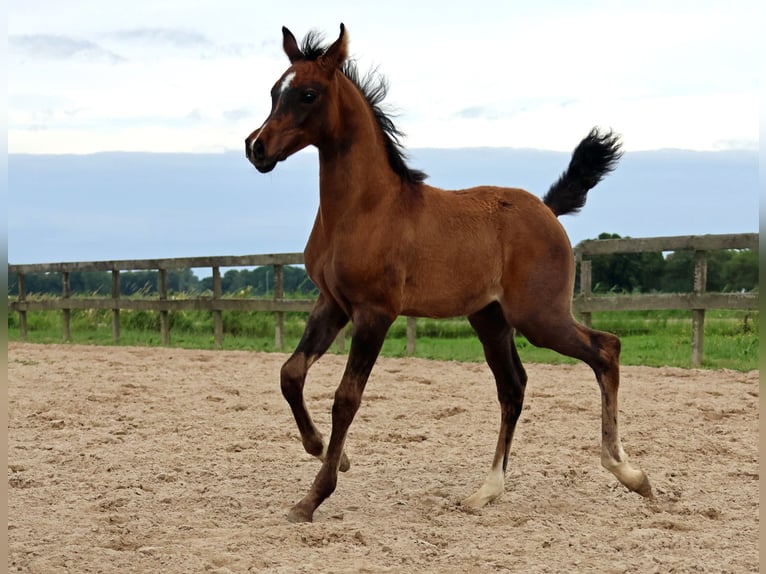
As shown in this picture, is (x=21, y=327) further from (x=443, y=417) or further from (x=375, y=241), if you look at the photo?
(x=375, y=241)

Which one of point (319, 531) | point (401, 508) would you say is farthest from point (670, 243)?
point (319, 531)

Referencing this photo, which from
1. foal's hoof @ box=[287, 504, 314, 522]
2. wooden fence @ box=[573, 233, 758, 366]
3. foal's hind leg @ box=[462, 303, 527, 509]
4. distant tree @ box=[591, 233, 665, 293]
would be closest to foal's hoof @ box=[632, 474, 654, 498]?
foal's hind leg @ box=[462, 303, 527, 509]

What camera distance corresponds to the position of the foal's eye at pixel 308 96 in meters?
3.99

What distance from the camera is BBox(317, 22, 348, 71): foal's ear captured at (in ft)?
13.3

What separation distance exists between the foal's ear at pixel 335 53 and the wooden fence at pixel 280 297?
6635 mm

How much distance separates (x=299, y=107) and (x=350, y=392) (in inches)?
53.4

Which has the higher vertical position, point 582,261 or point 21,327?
point 582,261

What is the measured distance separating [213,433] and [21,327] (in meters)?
11.8

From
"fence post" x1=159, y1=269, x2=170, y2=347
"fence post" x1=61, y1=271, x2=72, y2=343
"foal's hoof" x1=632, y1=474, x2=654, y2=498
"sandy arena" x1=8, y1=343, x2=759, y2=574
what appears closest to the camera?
"sandy arena" x1=8, y1=343, x2=759, y2=574

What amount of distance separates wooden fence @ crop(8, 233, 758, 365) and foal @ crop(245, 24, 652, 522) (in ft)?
18.4

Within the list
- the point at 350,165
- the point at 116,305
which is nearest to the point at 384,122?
the point at 350,165

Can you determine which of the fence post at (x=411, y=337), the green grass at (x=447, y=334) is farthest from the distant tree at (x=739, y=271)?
the fence post at (x=411, y=337)

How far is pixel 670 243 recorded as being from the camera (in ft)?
31.9

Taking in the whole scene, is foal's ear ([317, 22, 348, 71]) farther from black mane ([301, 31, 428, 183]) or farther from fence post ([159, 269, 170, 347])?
fence post ([159, 269, 170, 347])
